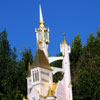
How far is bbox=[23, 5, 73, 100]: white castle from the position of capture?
29.8 metres

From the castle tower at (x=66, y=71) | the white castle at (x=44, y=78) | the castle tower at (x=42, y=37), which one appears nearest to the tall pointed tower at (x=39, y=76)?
the white castle at (x=44, y=78)

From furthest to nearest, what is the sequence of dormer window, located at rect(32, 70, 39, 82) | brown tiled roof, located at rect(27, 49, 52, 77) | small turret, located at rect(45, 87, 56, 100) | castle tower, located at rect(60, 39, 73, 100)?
castle tower, located at rect(60, 39, 73, 100) < brown tiled roof, located at rect(27, 49, 52, 77) < dormer window, located at rect(32, 70, 39, 82) < small turret, located at rect(45, 87, 56, 100)

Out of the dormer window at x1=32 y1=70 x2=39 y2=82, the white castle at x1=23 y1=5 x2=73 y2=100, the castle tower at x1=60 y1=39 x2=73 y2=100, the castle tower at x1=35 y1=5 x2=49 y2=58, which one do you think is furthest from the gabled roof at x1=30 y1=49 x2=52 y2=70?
the castle tower at x1=60 y1=39 x2=73 y2=100

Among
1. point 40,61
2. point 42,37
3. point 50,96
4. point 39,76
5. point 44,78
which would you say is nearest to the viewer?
point 50,96

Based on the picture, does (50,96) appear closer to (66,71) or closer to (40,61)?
(40,61)

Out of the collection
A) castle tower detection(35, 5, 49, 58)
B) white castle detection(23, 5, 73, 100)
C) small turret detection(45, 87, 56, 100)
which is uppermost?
castle tower detection(35, 5, 49, 58)

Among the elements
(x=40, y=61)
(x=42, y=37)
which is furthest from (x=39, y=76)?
(x=42, y=37)

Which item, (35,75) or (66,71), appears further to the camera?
(66,71)

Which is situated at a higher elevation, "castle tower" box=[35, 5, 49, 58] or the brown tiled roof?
"castle tower" box=[35, 5, 49, 58]

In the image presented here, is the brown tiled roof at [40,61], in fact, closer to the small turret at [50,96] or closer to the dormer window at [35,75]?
the dormer window at [35,75]

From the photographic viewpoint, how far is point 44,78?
3033cm

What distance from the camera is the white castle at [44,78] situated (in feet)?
97.7

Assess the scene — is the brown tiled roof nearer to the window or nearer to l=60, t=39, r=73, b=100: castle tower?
the window

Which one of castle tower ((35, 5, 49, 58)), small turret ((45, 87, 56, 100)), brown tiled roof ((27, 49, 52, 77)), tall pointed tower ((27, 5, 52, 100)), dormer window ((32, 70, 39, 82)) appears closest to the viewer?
small turret ((45, 87, 56, 100))
